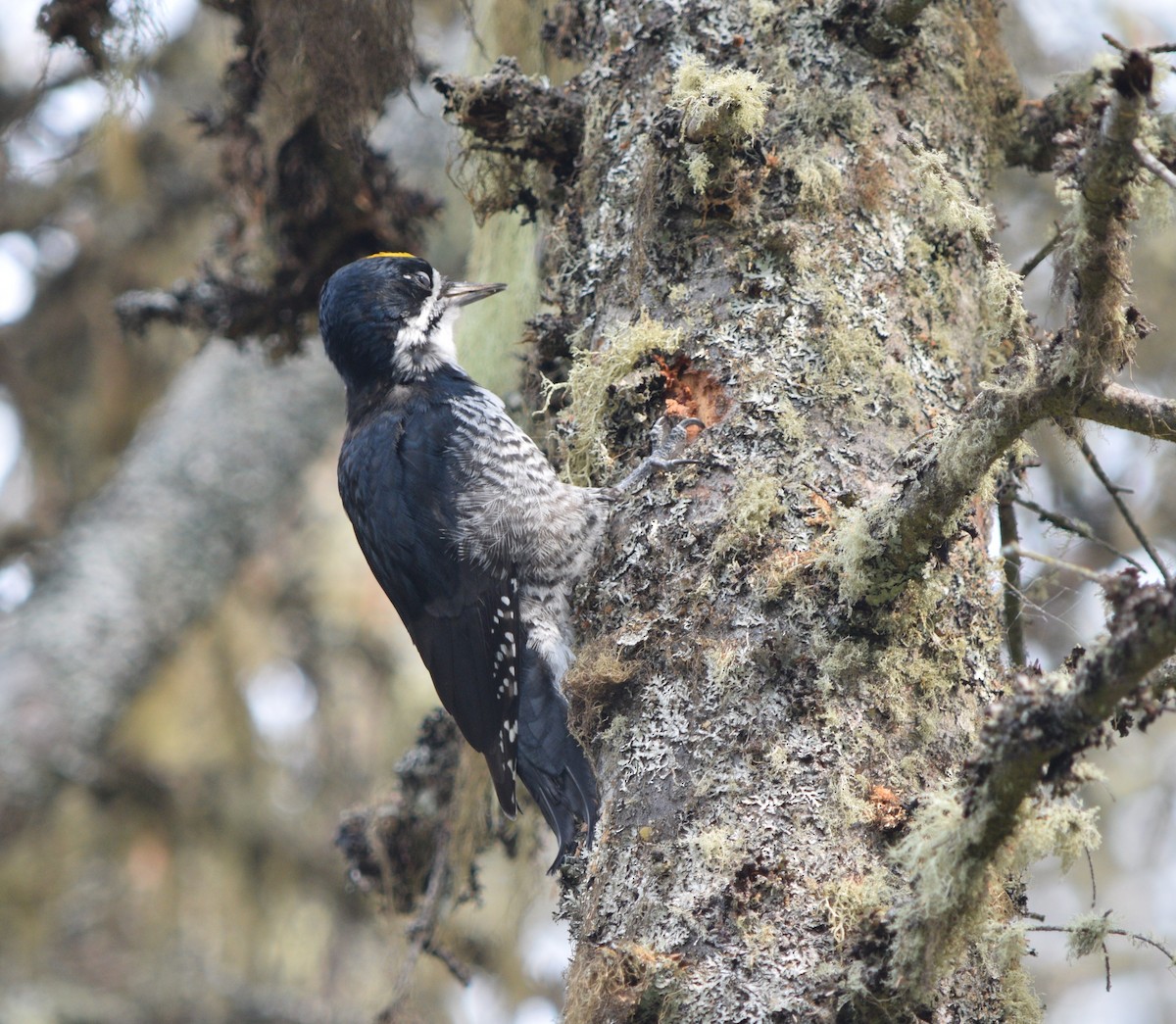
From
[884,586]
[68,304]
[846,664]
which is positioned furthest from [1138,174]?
[68,304]

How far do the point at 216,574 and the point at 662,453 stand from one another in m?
3.81

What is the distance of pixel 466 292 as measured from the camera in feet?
11.5

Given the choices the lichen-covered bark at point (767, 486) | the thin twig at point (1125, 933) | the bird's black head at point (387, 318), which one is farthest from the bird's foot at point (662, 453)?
the bird's black head at point (387, 318)

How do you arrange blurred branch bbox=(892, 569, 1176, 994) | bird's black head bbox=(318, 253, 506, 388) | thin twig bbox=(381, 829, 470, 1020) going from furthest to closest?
1. bird's black head bbox=(318, 253, 506, 388)
2. thin twig bbox=(381, 829, 470, 1020)
3. blurred branch bbox=(892, 569, 1176, 994)

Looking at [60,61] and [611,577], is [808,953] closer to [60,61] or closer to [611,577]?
[611,577]

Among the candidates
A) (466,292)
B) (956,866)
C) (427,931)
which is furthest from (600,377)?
(427,931)

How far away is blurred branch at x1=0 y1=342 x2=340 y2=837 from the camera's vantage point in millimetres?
5086

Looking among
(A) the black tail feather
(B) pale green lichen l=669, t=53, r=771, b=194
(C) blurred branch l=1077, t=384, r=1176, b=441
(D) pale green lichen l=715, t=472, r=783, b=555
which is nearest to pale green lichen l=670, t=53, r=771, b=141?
(B) pale green lichen l=669, t=53, r=771, b=194

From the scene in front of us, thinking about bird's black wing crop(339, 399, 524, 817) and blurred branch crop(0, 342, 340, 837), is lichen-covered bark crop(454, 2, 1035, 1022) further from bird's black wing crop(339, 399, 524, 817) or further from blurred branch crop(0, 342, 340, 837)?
blurred branch crop(0, 342, 340, 837)

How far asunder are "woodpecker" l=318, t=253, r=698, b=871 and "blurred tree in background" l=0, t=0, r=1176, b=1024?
27cm

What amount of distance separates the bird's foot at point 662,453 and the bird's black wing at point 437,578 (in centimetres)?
88

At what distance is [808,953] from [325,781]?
4537 millimetres

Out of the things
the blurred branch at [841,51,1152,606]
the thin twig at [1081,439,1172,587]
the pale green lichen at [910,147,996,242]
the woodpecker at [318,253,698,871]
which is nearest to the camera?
the blurred branch at [841,51,1152,606]

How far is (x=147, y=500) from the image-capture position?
18.3 feet
